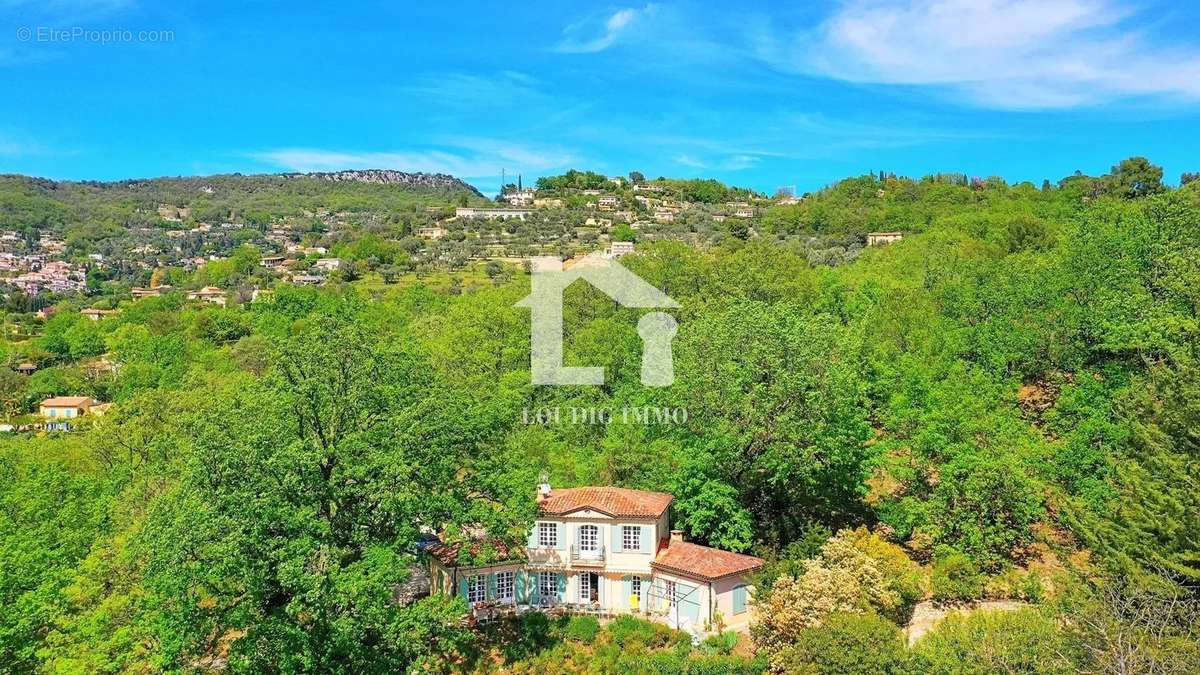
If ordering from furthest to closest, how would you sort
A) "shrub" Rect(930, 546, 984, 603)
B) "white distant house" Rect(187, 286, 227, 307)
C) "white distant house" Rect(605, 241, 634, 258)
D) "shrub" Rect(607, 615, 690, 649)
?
"white distant house" Rect(187, 286, 227, 307), "white distant house" Rect(605, 241, 634, 258), "shrub" Rect(607, 615, 690, 649), "shrub" Rect(930, 546, 984, 603)

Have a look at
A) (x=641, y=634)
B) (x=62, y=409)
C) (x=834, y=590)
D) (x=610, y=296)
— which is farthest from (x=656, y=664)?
(x=62, y=409)

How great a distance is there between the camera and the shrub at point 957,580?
21.4 m

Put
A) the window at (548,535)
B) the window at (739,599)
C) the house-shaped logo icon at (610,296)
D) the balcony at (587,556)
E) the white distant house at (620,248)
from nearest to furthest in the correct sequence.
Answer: the window at (739,599) → the balcony at (587,556) → the window at (548,535) → the house-shaped logo icon at (610,296) → the white distant house at (620,248)

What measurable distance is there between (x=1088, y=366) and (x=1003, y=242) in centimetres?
2457

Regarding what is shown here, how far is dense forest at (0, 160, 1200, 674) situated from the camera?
17344 millimetres

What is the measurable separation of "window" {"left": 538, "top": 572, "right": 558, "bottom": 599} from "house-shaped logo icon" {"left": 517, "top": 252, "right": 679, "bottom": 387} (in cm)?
963

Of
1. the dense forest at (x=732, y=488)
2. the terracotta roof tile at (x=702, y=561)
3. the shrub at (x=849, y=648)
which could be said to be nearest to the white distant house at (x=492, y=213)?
the dense forest at (x=732, y=488)

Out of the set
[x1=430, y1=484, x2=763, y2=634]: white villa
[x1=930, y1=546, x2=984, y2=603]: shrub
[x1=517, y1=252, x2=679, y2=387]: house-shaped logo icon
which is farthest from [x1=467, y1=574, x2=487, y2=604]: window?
[x1=930, y1=546, x2=984, y2=603]: shrub

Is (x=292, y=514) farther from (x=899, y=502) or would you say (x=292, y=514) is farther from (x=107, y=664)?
(x=899, y=502)

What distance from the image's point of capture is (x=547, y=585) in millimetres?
23734

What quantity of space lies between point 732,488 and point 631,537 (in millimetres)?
3570

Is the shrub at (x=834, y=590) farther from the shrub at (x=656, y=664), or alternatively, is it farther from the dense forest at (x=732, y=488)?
the shrub at (x=656, y=664)

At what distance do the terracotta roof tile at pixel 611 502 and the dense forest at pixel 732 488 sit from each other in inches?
45.5

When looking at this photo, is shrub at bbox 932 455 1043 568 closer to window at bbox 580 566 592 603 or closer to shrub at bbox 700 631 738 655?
shrub at bbox 700 631 738 655
